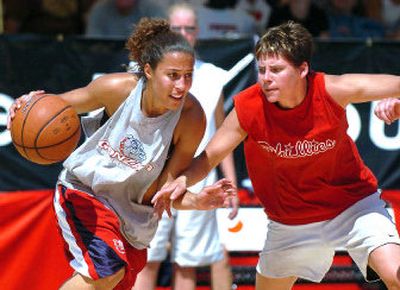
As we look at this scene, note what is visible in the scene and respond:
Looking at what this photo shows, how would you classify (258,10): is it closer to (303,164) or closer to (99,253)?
(303,164)

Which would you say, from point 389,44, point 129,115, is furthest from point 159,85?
point 389,44

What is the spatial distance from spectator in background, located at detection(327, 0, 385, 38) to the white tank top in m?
4.15

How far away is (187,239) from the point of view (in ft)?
22.0

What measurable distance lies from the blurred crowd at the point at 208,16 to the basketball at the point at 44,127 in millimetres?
2829

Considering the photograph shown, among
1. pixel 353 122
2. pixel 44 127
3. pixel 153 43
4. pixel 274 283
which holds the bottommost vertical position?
pixel 274 283

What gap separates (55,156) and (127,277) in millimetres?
779

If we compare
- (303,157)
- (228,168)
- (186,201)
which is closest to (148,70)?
(186,201)

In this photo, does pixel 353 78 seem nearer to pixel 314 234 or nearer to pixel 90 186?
pixel 314 234

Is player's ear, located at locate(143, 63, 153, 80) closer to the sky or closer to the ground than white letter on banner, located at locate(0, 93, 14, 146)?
closer to the sky

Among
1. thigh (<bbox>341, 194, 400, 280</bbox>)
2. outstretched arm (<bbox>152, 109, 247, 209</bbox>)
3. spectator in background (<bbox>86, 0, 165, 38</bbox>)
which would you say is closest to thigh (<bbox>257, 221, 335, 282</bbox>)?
thigh (<bbox>341, 194, 400, 280</bbox>)

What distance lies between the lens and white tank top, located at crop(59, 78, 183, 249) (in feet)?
16.9

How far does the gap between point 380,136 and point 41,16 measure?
3.21 m

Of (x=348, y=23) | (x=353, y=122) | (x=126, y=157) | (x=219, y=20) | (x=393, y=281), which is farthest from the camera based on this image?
(x=348, y=23)

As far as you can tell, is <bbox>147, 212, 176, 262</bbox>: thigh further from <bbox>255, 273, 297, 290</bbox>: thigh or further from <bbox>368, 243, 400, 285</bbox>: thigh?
<bbox>368, 243, 400, 285</bbox>: thigh
